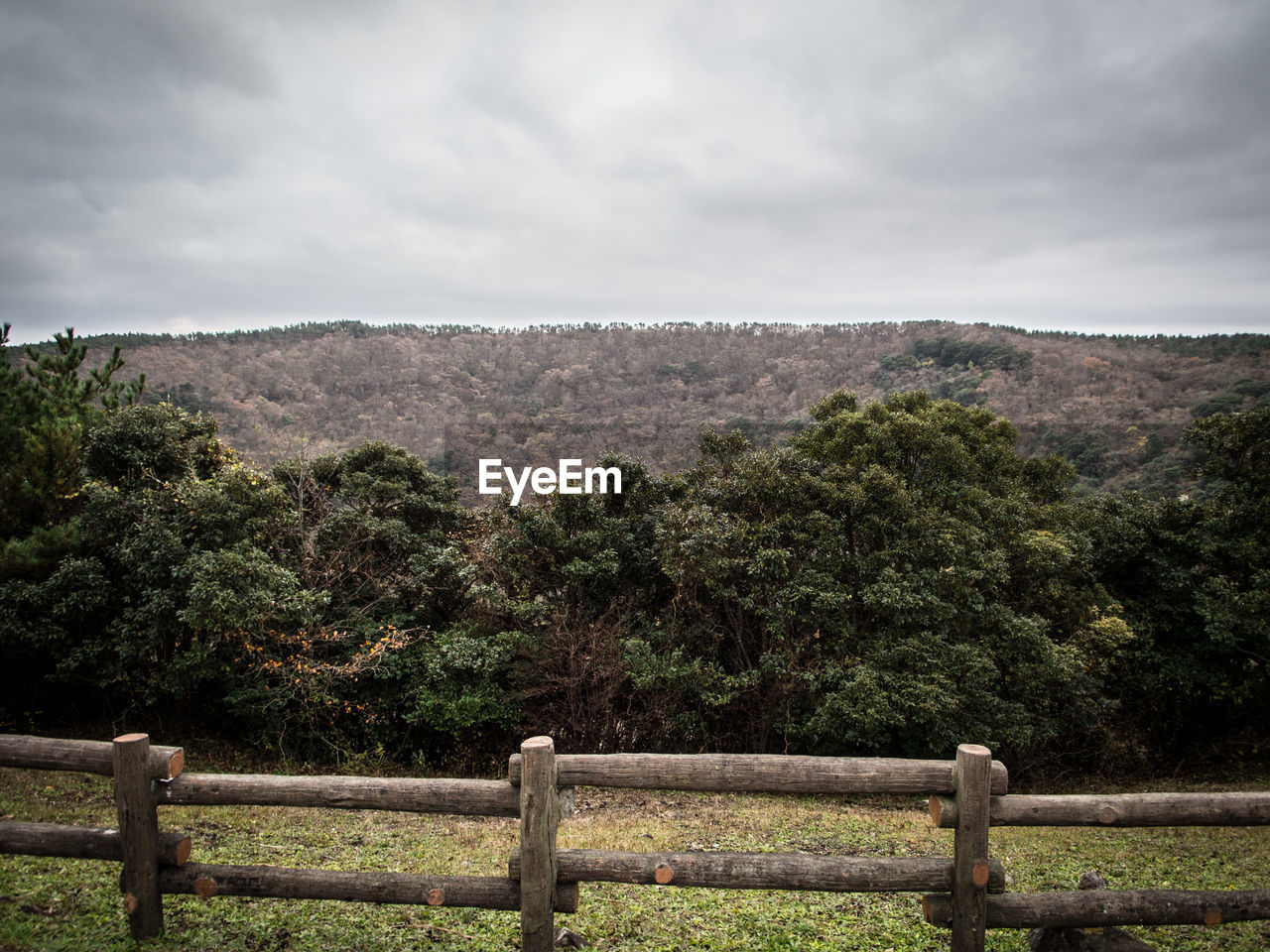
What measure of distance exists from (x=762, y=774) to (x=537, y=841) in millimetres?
1473

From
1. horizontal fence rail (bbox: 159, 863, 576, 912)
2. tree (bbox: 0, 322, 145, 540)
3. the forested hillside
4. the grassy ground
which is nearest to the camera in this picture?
horizontal fence rail (bbox: 159, 863, 576, 912)

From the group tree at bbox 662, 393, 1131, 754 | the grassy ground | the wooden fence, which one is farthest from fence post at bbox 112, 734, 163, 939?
tree at bbox 662, 393, 1131, 754

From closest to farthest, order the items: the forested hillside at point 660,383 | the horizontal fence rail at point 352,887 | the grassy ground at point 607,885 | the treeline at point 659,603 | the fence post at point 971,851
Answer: the fence post at point 971,851, the horizontal fence rail at point 352,887, the grassy ground at point 607,885, the treeline at point 659,603, the forested hillside at point 660,383

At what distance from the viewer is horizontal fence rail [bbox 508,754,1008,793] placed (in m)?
4.48

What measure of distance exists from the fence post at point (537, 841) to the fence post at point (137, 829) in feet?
7.96

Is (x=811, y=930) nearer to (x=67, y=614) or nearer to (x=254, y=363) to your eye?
(x=67, y=614)

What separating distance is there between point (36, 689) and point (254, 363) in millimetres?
48669

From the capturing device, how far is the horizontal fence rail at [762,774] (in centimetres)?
448

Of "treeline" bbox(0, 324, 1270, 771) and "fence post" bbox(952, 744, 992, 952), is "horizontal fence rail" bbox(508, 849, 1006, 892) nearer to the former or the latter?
"fence post" bbox(952, 744, 992, 952)

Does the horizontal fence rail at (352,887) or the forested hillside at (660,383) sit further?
the forested hillside at (660,383)

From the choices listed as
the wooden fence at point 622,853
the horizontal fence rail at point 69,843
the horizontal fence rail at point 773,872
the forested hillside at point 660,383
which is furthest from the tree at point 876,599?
the forested hillside at point 660,383

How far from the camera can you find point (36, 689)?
634 inches

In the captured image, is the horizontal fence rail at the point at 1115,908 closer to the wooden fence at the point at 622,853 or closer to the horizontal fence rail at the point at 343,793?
the wooden fence at the point at 622,853

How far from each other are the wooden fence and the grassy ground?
2.26 ft
